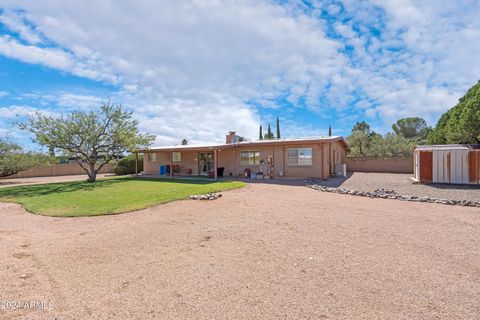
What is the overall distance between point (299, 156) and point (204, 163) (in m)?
8.15

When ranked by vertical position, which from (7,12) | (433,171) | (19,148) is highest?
(7,12)

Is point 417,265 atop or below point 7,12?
below

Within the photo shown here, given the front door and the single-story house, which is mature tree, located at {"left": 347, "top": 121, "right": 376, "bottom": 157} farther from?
the front door

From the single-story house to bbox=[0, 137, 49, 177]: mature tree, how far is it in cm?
993

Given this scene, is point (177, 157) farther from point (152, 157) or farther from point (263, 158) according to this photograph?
point (263, 158)

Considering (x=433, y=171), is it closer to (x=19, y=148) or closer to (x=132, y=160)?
(x=132, y=160)

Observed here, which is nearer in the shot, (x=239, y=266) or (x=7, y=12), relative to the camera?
(x=239, y=266)

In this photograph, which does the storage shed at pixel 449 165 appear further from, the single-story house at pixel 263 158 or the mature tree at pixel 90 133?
the mature tree at pixel 90 133

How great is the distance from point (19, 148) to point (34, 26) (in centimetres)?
1745

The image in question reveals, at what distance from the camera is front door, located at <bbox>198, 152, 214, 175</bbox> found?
20.9 metres

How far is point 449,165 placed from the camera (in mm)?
12633

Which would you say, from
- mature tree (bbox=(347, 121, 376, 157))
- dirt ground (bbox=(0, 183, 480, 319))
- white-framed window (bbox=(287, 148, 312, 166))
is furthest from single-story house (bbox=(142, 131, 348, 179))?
dirt ground (bbox=(0, 183, 480, 319))

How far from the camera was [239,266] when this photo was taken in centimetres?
372

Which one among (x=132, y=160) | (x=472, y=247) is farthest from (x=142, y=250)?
(x=132, y=160)
